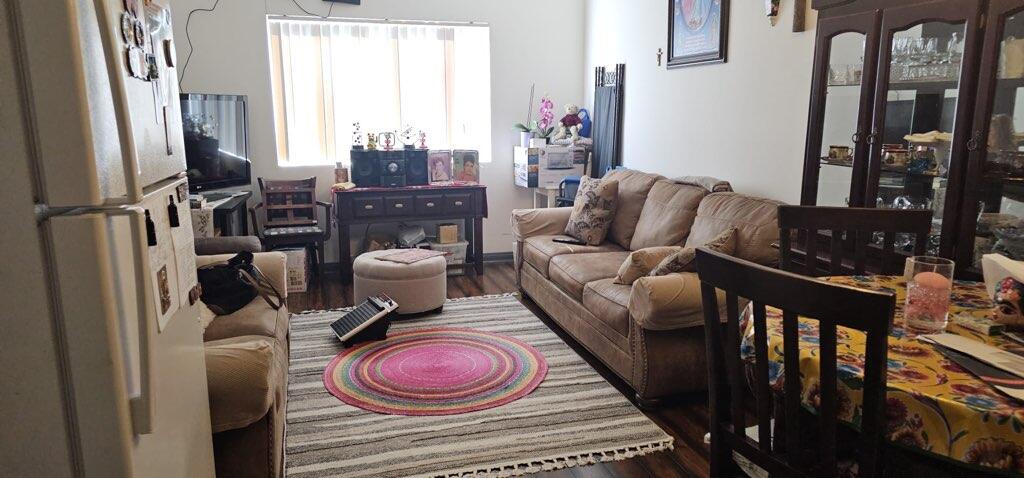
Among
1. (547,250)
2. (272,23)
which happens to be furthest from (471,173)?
(272,23)

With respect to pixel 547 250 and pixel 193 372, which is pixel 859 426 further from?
pixel 547 250

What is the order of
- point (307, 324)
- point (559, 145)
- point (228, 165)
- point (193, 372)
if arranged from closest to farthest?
point (193, 372), point (307, 324), point (228, 165), point (559, 145)

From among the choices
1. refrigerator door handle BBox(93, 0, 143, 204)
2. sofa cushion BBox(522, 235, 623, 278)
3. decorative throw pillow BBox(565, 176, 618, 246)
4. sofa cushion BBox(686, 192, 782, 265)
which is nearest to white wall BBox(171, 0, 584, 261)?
sofa cushion BBox(522, 235, 623, 278)

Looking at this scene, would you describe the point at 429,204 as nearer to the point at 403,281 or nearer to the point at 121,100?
the point at 403,281

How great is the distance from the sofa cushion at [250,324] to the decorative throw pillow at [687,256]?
64.0 inches

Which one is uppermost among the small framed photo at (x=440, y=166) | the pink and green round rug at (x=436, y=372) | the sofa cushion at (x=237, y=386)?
the small framed photo at (x=440, y=166)

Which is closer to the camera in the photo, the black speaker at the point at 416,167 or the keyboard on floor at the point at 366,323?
the keyboard on floor at the point at 366,323

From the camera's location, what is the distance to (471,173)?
17.4 feet

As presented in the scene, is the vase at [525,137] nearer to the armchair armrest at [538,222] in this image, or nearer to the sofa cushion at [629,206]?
the armchair armrest at [538,222]

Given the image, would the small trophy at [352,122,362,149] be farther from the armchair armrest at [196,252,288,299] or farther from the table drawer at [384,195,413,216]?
the armchair armrest at [196,252,288,299]

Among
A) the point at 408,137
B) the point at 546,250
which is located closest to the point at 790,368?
the point at 546,250

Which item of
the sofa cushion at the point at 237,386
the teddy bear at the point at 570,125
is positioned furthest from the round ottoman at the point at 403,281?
the sofa cushion at the point at 237,386

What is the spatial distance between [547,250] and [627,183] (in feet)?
2.35

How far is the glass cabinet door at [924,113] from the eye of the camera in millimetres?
2020
